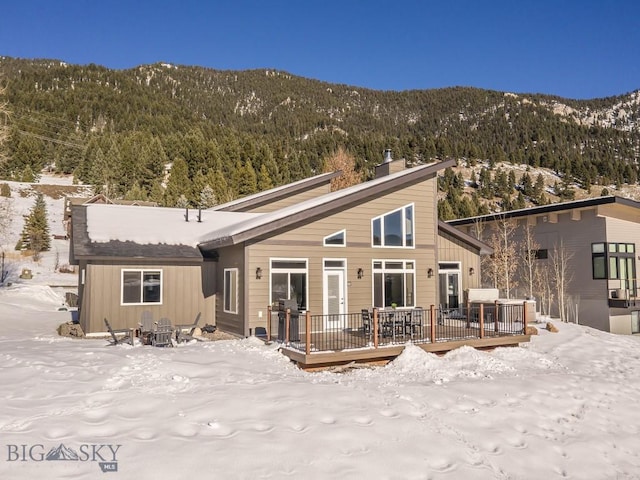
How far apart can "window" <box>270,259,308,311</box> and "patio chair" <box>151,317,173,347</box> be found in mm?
2953

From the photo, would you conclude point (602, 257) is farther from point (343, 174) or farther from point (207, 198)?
point (207, 198)

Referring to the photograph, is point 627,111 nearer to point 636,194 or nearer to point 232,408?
point 636,194

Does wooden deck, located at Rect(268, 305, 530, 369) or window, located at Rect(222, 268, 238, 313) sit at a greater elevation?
window, located at Rect(222, 268, 238, 313)

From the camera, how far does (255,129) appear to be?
97.4 meters

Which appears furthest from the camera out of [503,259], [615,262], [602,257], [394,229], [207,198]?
[207,198]

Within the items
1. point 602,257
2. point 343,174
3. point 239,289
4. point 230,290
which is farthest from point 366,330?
point 343,174

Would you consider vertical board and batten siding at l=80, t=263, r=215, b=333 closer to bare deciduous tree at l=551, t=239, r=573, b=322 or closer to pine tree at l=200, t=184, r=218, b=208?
bare deciduous tree at l=551, t=239, r=573, b=322

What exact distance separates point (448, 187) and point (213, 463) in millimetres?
60451

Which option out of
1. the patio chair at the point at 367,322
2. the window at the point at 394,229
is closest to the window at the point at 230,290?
the patio chair at the point at 367,322

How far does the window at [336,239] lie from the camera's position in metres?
14.7

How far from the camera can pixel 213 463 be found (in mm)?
5617

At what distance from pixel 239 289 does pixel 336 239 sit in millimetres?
3288

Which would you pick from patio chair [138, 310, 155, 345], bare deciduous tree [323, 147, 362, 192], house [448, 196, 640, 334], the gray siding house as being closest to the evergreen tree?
bare deciduous tree [323, 147, 362, 192]

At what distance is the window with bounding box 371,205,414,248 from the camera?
50.8 feet
